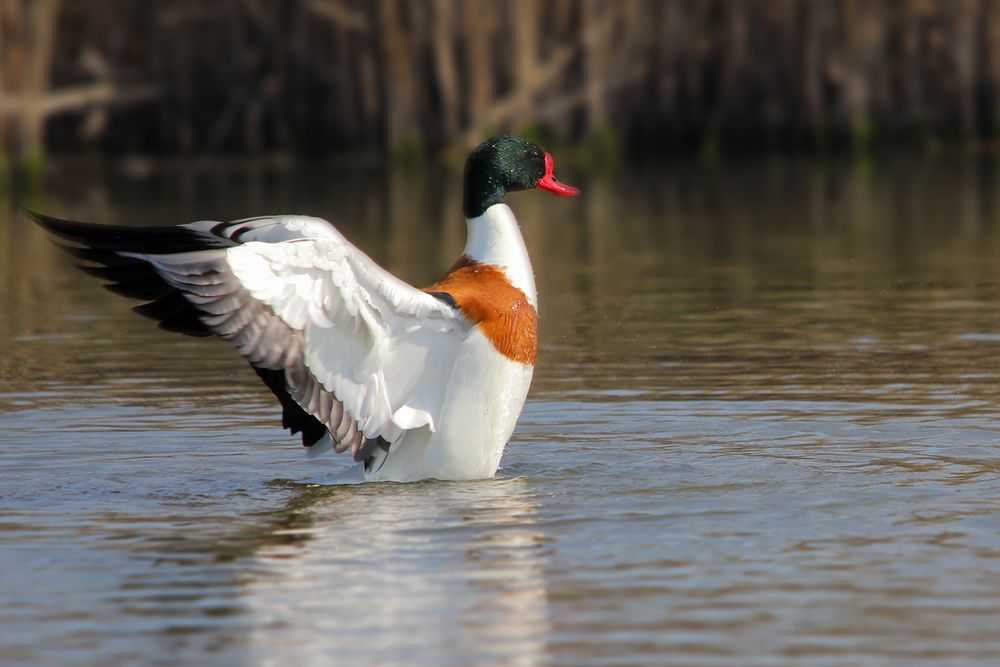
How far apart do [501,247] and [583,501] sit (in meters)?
1.11

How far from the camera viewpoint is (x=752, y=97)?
99.3 ft

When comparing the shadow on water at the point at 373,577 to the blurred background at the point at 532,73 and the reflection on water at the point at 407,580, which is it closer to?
the reflection on water at the point at 407,580

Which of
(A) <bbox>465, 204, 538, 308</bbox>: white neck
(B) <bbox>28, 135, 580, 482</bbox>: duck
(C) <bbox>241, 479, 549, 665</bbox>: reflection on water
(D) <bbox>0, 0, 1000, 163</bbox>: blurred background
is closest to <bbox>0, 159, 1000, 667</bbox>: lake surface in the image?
(C) <bbox>241, 479, 549, 665</bbox>: reflection on water

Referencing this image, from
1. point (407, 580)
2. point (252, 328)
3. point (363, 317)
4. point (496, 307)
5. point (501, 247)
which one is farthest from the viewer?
point (501, 247)

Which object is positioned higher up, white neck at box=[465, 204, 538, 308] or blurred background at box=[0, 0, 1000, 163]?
blurred background at box=[0, 0, 1000, 163]

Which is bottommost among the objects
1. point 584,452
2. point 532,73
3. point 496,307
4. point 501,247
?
point 584,452

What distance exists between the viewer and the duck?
6.91 metres

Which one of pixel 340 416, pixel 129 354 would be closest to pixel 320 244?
pixel 340 416

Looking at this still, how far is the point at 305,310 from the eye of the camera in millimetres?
7082

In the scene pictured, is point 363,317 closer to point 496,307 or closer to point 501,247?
point 496,307

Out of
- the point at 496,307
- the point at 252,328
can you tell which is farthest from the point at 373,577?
the point at 496,307

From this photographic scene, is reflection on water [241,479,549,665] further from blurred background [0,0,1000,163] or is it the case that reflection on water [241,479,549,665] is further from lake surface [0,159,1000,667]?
blurred background [0,0,1000,163]

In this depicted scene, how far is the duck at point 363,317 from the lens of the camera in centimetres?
691

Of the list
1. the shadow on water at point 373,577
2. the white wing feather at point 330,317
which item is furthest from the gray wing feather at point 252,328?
the shadow on water at point 373,577
